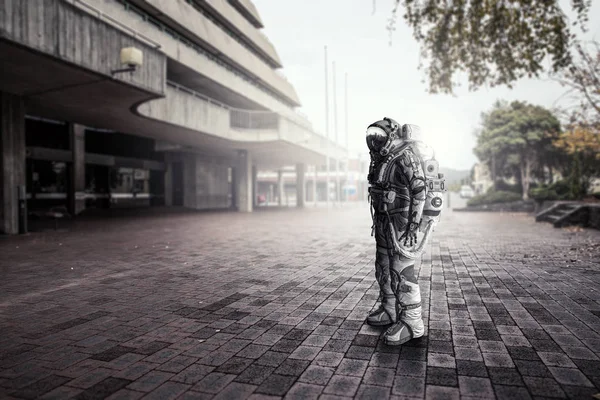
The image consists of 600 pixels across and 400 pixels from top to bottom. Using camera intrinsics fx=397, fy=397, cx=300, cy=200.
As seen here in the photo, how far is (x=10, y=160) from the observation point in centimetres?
1243

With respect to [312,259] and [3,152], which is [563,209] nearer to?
[312,259]

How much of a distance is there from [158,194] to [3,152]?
16316 mm

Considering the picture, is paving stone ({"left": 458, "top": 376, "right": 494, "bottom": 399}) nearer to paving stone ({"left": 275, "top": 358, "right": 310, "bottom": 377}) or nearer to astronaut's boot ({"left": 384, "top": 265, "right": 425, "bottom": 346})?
astronaut's boot ({"left": 384, "top": 265, "right": 425, "bottom": 346})

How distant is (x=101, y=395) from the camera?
257 centimetres

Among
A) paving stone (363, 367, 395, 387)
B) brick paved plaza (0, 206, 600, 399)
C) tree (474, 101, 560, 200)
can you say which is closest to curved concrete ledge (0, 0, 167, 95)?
brick paved plaza (0, 206, 600, 399)

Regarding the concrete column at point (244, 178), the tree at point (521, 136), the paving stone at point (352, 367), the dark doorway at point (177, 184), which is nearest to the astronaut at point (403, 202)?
the paving stone at point (352, 367)

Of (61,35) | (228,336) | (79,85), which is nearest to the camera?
(228,336)

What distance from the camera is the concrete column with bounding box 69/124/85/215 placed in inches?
810

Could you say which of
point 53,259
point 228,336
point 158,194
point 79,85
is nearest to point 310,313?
point 228,336

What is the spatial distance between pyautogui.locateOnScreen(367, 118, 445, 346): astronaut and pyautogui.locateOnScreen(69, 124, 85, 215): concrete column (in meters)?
21.1

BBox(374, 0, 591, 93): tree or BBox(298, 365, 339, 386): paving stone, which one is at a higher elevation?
BBox(374, 0, 591, 93): tree

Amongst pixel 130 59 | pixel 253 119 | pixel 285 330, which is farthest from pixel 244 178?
pixel 285 330

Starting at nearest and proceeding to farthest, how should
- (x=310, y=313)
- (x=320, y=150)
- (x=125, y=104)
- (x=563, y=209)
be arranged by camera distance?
(x=310, y=313), (x=125, y=104), (x=563, y=209), (x=320, y=150)

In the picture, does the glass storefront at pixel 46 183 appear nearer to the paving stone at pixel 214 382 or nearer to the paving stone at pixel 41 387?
the paving stone at pixel 41 387
